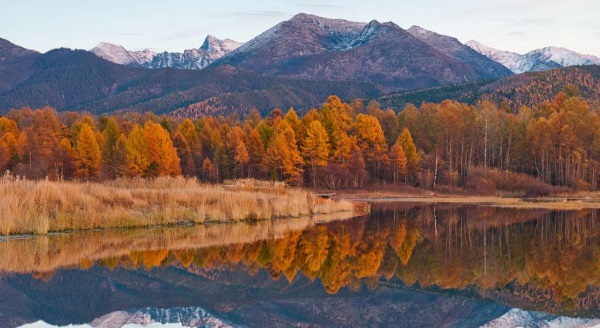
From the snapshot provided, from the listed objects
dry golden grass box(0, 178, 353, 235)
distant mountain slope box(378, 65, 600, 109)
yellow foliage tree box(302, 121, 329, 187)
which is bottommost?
dry golden grass box(0, 178, 353, 235)

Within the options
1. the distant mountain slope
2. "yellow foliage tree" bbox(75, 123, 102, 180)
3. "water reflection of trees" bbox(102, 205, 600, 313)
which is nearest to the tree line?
"yellow foliage tree" bbox(75, 123, 102, 180)

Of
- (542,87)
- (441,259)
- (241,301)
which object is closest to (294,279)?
(241,301)

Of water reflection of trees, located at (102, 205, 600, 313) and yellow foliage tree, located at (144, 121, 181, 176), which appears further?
yellow foliage tree, located at (144, 121, 181, 176)

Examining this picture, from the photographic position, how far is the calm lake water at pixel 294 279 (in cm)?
1833

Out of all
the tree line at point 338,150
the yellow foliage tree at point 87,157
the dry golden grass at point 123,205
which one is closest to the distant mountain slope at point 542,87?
the tree line at point 338,150

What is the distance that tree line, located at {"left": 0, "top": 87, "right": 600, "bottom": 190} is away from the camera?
83625mm

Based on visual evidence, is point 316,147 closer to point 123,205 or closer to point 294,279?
point 123,205

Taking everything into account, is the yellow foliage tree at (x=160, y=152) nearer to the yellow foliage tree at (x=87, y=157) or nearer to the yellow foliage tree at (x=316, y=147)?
the yellow foliage tree at (x=87, y=157)

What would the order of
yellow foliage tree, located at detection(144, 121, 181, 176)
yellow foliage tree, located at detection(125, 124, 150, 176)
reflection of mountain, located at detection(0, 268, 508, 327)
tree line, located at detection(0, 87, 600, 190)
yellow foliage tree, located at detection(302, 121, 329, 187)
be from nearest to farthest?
1. reflection of mountain, located at detection(0, 268, 508, 327)
2. yellow foliage tree, located at detection(125, 124, 150, 176)
3. yellow foliage tree, located at detection(144, 121, 181, 176)
4. tree line, located at detection(0, 87, 600, 190)
5. yellow foliage tree, located at detection(302, 121, 329, 187)

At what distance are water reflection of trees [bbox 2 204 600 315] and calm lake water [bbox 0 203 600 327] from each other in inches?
2.9

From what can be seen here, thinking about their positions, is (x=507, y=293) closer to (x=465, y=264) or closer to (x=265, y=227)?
(x=465, y=264)

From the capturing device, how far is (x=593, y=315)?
18156mm

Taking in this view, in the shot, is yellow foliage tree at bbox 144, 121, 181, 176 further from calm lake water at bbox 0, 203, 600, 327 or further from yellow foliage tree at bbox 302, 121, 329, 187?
calm lake water at bbox 0, 203, 600, 327

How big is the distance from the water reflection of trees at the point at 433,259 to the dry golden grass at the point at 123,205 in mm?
4600
